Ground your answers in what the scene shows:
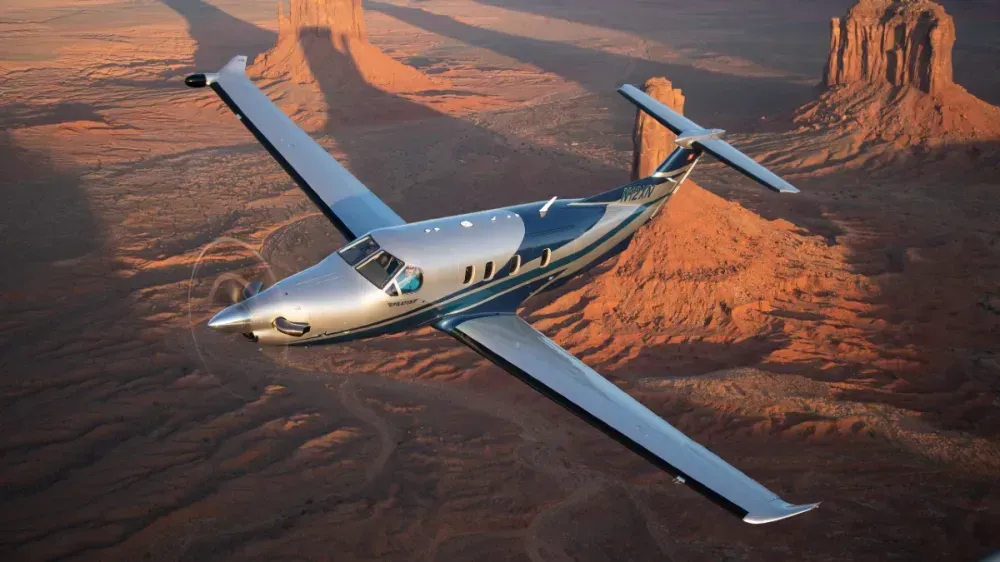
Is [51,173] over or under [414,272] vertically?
under

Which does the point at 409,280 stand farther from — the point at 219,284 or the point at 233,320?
the point at 219,284

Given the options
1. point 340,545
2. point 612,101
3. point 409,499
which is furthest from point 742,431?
point 612,101

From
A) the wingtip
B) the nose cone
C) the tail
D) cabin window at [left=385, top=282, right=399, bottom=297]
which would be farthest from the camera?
the tail

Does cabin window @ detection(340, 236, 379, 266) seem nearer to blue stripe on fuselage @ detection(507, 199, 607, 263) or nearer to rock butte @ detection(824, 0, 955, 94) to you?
blue stripe on fuselage @ detection(507, 199, 607, 263)

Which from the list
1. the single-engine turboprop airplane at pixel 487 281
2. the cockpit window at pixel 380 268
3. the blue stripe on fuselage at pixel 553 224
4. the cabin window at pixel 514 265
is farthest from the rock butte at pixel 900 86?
the cockpit window at pixel 380 268

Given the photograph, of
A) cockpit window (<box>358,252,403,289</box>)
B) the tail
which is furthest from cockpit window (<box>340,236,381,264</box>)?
the tail

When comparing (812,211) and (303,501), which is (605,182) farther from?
(303,501)
